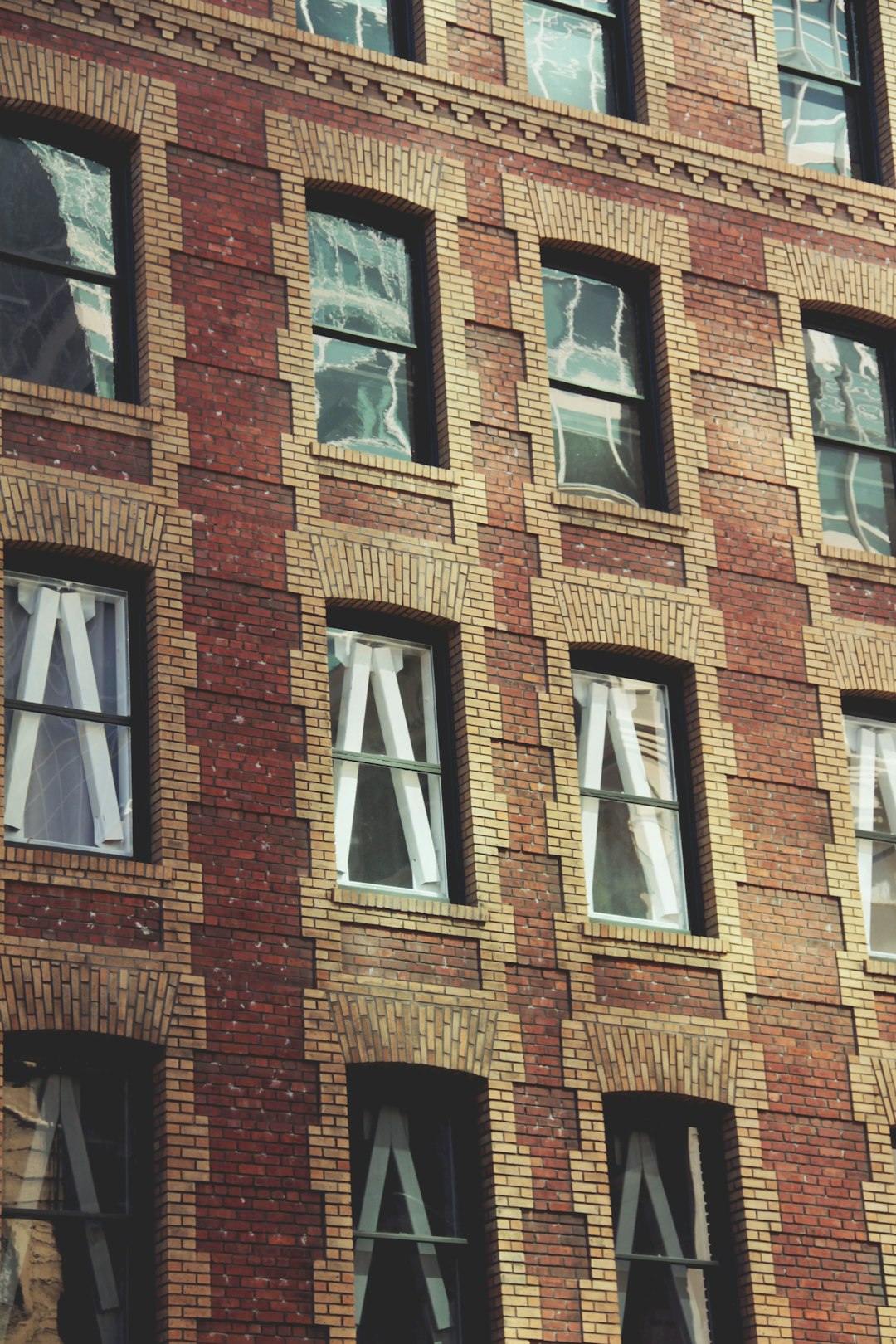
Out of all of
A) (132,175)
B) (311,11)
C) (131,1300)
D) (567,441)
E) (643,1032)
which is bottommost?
(131,1300)

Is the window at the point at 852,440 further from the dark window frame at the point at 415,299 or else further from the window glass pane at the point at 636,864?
the dark window frame at the point at 415,299

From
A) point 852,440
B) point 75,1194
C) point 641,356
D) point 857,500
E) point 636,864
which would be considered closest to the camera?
point 75,1194

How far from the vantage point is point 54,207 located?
1973 cm

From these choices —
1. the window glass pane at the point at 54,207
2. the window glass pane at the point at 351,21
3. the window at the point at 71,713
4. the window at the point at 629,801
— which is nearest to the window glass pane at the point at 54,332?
the window glass pane at the point at 54,207

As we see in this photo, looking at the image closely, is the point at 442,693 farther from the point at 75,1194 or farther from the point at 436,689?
the point at 75,1194

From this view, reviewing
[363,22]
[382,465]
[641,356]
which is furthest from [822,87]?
[382,465]

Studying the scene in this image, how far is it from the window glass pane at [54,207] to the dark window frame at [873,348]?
266 inches

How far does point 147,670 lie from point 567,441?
192 inches

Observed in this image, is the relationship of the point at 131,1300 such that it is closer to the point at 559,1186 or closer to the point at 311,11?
the point at 559,1186

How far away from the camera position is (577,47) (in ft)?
76.4

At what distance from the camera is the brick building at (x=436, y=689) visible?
686 inches

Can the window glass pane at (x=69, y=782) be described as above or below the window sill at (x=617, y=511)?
below

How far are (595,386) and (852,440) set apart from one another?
2.73m

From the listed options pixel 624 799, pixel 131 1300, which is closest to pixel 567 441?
pixel 624 799
